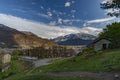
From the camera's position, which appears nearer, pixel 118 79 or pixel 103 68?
pixel 118 79

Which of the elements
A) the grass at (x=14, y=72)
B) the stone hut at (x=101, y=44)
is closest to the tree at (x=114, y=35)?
the stone hut at (x=101, y=44)

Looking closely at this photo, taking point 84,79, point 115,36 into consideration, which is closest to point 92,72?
point 84,79

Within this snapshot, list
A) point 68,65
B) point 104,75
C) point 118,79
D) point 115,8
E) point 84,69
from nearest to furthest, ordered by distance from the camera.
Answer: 1. point 118,79
2. point 104,75
3. point 115,8
4. point 84,69
5. point 68,65

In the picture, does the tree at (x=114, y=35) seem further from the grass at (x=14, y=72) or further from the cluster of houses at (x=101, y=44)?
the grass at (x=14, y=72)

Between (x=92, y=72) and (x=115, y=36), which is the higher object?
(x=115, y=36)

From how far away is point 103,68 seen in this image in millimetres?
35281

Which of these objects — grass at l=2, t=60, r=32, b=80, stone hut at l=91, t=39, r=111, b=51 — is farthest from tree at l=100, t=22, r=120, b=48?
grass at l=2, t=60, r=32, b=80

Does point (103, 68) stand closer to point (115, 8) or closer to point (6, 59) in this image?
point (115, 8)

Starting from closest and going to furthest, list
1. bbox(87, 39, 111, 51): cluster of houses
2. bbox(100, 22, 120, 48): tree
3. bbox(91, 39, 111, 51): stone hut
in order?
bbox(100, 22, 120, 48): tree
bbox(87, 39, 111, 51): cluster of houses
bbox(91, 39, 111, 51): stone hut

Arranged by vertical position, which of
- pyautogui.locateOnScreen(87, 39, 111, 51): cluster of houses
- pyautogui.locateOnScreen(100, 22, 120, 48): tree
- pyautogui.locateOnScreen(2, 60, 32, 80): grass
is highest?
pyautogui.locateOnScreen(100, 22, 120, 48): tree

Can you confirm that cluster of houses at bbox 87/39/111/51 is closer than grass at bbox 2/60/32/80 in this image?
No

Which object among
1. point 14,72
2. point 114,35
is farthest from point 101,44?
point 14,72

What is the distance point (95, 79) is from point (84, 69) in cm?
753

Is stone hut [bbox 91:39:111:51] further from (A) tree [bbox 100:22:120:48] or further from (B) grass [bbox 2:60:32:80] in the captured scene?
(B) grass [bbox 2:60:32:80]
